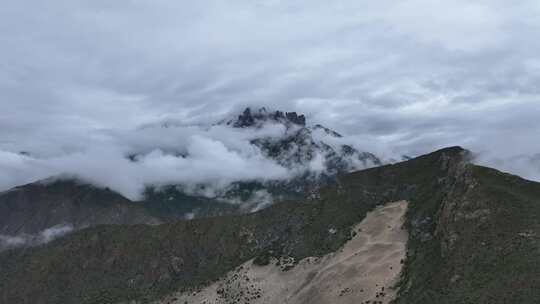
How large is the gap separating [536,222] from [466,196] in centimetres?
2923

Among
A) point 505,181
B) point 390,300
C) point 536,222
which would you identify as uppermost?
point 505,181

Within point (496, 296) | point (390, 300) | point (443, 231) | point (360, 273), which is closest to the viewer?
point (496, 296)

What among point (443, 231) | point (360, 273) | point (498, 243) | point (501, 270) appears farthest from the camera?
point (360, 273)

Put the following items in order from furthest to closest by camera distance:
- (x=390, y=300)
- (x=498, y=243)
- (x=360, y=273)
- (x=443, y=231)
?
(x=360, y=273) → (x=443, y=231) → (x=390, y=300) → (x=498, y=243)

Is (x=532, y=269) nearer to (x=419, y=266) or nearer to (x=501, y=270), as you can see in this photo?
(x=501, y=270)

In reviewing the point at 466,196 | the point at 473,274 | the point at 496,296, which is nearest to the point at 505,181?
the point at 466,196

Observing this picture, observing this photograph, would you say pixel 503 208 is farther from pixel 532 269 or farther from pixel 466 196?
pixel 532 269

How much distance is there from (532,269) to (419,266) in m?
43.5

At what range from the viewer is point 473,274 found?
142750 mm

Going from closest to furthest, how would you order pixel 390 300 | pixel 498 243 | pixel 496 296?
pixel 496 296 < pixel 498 243 < pixel 390 300

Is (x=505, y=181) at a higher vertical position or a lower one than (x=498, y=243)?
higher

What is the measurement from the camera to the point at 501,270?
137m

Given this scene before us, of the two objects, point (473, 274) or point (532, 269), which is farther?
point (473, 274)

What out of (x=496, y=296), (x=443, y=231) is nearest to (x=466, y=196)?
(x=443, y=231)
